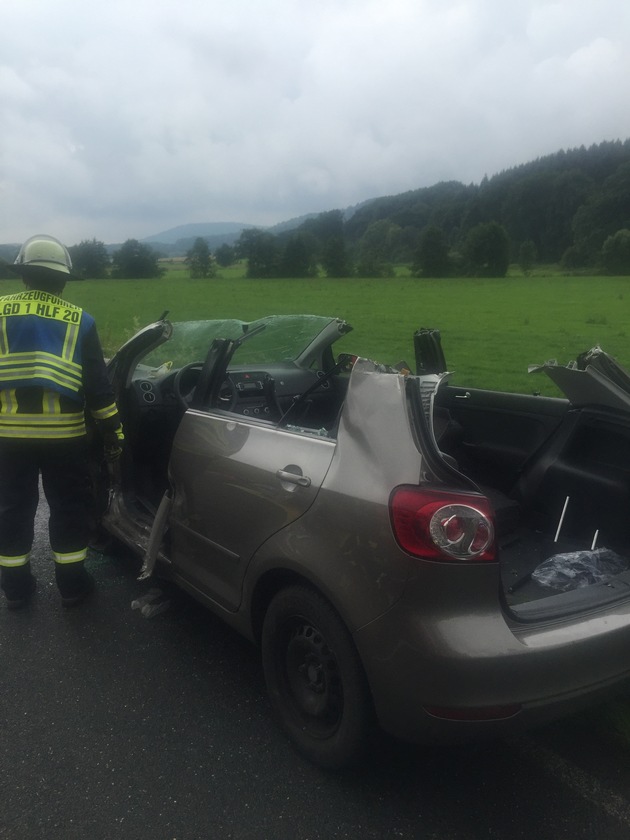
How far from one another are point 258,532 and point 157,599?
1.44m

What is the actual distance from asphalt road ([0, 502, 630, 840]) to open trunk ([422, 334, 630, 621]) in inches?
24.3

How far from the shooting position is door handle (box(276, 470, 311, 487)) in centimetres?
243

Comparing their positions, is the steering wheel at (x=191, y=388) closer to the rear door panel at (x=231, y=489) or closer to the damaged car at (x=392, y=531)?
the damaged car at (x=392, y=531)

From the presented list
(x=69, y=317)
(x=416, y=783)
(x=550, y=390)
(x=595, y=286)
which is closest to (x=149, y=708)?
(x=416, y=783)

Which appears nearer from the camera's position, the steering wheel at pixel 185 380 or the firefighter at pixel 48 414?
the firefighter at pixel 48 414

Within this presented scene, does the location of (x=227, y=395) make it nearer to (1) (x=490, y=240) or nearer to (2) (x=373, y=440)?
(2) (x=373, y=440)

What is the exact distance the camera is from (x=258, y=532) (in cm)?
267

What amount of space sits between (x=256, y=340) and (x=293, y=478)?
1651mm

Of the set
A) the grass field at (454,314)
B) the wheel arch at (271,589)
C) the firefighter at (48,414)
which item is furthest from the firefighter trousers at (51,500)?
the grass field at (454,314)

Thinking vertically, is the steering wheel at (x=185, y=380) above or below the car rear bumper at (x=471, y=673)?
above

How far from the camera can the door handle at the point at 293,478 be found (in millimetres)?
2434

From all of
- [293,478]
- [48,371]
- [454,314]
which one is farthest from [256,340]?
[454,314]

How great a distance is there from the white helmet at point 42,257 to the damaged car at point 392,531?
0.57m

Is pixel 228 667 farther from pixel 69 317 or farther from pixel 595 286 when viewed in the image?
pixel 595 286
